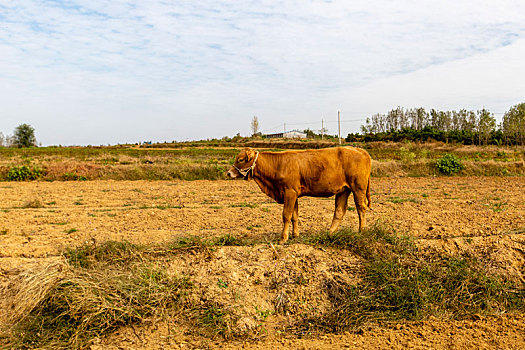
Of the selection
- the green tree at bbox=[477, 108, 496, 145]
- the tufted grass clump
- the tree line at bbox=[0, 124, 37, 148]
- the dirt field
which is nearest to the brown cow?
the dirt field

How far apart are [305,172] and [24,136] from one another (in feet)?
287

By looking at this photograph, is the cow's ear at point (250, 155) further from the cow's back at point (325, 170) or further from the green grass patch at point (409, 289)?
the green grass patch at point (409, 289)

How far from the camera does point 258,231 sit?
376 inches

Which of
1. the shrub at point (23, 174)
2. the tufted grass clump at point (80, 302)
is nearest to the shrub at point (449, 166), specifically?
the tufted grass clump at point (80, 302)

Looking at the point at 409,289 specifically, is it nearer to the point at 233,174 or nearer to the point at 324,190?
the point at 324,190

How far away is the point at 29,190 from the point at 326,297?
663 inches

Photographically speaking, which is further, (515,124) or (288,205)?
(515,124)

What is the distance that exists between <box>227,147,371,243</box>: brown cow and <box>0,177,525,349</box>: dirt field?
1.04 meters

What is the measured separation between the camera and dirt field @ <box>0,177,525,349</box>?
5445 millimetres

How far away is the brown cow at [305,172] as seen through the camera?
7.15 m

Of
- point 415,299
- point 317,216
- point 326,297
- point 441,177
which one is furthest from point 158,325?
point 441,177

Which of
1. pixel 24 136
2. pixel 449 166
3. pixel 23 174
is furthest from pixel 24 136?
pixel 449 166

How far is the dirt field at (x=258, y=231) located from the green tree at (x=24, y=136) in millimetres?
68507

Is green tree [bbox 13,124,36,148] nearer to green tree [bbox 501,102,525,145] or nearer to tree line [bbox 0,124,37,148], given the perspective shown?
tree line [bbox 0,124,37,148]
